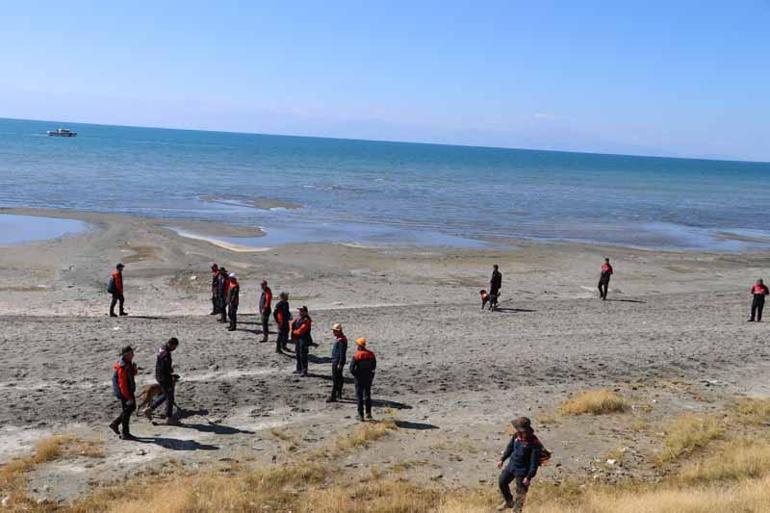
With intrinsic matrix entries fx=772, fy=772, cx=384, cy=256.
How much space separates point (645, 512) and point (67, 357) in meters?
12.7

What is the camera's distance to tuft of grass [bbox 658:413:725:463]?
12259 mm

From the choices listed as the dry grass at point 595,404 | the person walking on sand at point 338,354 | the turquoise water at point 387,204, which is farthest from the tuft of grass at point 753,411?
the turquoise water at point 387,204

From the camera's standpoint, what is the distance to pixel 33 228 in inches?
1642

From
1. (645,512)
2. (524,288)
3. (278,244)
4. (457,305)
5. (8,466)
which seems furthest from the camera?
(278,244)

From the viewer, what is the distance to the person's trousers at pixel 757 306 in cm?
2393

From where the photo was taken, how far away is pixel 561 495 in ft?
34.7

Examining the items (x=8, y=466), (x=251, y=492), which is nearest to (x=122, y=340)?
(x=8, y=466)

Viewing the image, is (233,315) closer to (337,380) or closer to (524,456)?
(337,380)

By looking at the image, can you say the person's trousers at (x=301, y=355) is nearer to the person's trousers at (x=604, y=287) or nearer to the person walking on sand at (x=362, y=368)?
the person walking on sand at (x=362, y=368)

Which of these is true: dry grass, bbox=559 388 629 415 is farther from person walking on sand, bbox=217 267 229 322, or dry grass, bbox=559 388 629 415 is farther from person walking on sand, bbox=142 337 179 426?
person walking on sand, bbox=217 267 229 322

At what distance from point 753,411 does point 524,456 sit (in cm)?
715

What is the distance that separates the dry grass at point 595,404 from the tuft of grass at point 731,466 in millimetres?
2427

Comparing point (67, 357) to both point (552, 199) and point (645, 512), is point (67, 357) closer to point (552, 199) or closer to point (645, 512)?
point (645, 512)

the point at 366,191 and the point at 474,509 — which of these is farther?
the point at 366,191
